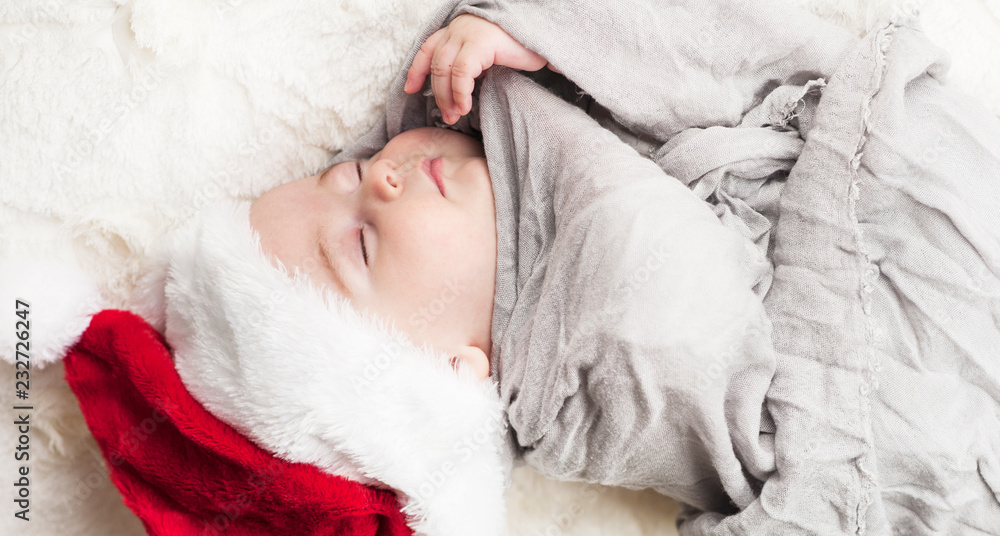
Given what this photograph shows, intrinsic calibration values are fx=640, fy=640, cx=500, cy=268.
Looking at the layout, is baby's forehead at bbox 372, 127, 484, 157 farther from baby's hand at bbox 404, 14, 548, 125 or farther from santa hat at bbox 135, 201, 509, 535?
santa hat at bbox 135, 201, 509, 535

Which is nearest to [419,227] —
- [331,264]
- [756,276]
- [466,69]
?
[331,264]

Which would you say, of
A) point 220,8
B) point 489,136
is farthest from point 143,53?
point 489,136

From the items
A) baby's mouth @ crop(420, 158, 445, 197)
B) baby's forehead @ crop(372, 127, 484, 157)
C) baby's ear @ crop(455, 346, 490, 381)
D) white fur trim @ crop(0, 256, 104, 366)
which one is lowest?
baby's ear @ crop(455, 346, 490, 381)

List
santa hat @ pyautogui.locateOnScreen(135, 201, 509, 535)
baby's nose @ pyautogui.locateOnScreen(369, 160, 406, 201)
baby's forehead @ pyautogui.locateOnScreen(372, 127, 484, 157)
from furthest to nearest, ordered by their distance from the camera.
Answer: baby's forehead @ pyautogui.locateOnScreen(372, 127, 484, 157) < baby's nose @ pyautogui.locateOnScreen(369, 160, 406, 201) < santa hat @ pyautogui.locateOnScreen(135, 201, 509, 535)

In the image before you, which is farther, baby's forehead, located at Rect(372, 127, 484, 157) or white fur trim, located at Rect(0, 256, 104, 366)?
baby's forehead, located at Rect(372, 127, 484, 157)

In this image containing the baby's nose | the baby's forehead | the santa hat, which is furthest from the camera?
the baby's forehead

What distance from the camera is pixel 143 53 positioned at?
998 millimetres

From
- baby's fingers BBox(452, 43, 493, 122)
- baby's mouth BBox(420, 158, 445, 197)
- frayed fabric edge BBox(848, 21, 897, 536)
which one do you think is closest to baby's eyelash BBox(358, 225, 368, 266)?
baby's mouth BBox(420, 158, 445, 197)

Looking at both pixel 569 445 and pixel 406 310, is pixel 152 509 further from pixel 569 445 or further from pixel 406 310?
pixel 569 445

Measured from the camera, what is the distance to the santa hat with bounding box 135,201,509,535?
836 mm

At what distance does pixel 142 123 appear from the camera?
102 cm

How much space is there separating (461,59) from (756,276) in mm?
530

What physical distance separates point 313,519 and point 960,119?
42.2 inches

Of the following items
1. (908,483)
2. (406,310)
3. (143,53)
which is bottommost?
(908,483)
